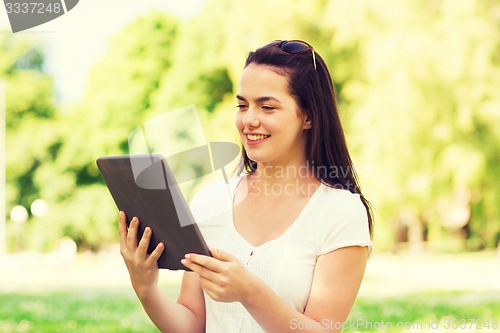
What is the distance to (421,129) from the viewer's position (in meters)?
11.8

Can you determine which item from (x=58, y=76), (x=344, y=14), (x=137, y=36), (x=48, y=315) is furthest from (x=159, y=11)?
(x=48, y=315)

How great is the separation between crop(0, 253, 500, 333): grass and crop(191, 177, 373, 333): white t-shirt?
11.1ft

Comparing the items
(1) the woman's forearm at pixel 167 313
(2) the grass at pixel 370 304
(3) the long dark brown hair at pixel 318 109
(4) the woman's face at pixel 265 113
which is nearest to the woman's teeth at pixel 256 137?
(4) the woman's face at pixel 265 113

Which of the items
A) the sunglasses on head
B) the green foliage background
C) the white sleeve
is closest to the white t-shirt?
the white sleeve

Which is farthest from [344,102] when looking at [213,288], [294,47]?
[213,288]

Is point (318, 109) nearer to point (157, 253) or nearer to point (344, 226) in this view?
point (344, 226)

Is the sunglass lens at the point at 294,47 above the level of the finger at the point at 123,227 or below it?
above

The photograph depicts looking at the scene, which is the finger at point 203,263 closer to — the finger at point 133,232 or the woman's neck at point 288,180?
the finger at point 133,232

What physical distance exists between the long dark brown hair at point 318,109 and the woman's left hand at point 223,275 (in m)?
0.37

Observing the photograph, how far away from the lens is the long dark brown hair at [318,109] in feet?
5.53

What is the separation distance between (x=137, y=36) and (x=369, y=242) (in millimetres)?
19178

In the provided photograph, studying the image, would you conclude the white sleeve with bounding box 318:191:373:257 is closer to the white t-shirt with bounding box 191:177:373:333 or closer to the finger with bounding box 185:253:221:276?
the white t-shirt with bounding box 191:177:373:333

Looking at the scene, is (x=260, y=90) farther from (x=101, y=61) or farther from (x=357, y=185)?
(x=101, y=61)

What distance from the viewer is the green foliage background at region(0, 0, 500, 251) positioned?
38.1 feet
